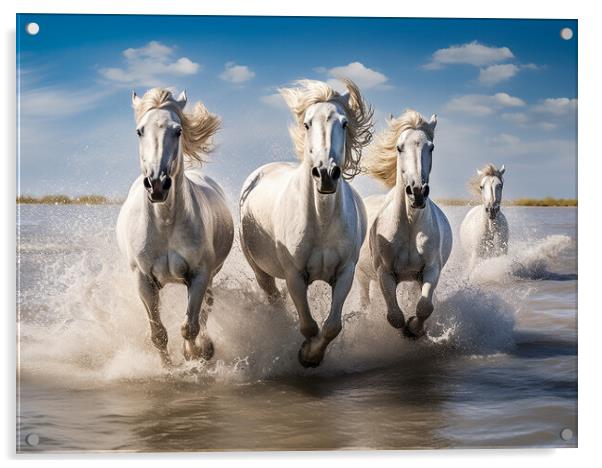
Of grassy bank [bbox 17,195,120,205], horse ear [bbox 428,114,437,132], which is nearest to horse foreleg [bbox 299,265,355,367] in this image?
horse ear [bbox 428,114,437,132]

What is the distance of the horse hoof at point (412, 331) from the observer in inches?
203

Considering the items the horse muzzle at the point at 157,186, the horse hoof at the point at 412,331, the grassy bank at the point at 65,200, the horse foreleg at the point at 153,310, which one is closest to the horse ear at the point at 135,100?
the horse muzzle at the point at 157,186

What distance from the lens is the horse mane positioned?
4.92 metres

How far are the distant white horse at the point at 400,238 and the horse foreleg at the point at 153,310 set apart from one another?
121 cm

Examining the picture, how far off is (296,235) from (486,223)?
1.24 m

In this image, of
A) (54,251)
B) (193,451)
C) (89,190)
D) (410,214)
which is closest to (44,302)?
(54,251)

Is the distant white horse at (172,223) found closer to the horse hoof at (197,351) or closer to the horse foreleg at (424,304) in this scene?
the horse hoof at (197,351)

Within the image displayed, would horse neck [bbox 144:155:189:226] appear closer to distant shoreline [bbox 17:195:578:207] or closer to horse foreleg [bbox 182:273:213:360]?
horse foreleg [bbox 182:273:213:360]

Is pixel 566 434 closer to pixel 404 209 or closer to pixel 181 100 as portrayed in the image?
pixel 404 209

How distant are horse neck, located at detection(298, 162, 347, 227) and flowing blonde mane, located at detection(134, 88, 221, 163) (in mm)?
560

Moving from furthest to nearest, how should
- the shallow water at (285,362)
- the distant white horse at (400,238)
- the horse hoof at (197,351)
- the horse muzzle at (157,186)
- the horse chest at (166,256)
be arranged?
the distant white horse at (400,238)
the horse hoof at (197,351)
the horse chest at (166,256)
the shallow water at (285,362)
the horse muzzle at (157,186)

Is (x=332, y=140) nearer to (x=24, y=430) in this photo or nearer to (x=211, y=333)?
(x=211, y=333)

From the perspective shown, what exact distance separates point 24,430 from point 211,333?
3.65 feet

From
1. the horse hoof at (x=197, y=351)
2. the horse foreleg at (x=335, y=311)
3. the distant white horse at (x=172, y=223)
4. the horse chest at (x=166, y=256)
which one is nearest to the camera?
the distant white horse at (x=172, y=223)
